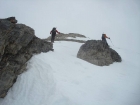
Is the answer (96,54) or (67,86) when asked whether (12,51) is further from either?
(96,54)

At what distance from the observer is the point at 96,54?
1981 cm

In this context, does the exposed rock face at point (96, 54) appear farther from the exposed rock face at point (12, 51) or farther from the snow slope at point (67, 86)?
the exposed rock face at point (12, 51)

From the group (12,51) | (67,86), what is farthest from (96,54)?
(12,51)

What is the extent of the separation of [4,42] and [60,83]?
6.10 meters

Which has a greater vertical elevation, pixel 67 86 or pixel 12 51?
→ pixel 12 51

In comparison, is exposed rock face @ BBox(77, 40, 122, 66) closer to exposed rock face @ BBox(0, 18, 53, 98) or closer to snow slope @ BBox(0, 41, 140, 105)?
snow slope @ BBox(0, 41, 140, 105)

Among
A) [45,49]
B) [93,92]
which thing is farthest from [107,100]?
[45,49]

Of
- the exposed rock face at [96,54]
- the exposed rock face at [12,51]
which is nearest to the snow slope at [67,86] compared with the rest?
the exposed rock face at [12,51]

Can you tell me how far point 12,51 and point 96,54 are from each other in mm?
10695

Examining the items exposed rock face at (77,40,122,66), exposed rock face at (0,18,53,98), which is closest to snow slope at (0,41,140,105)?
exposed rock face at (0,18,53,98)

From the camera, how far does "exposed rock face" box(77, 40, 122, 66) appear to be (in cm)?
1926

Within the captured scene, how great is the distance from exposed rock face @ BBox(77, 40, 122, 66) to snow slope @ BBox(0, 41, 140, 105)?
2.37 metres

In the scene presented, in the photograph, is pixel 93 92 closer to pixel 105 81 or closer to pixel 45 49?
pixel 105 81

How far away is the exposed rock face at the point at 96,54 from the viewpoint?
19258 mm
